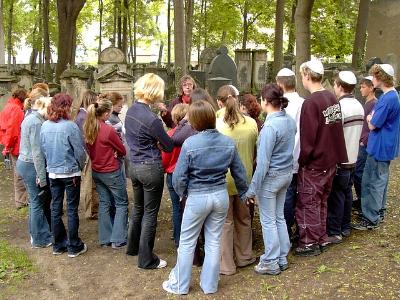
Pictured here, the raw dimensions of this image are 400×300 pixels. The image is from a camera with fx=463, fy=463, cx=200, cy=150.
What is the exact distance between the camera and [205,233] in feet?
14.3

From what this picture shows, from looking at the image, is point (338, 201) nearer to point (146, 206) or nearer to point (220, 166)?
point (220, 166)

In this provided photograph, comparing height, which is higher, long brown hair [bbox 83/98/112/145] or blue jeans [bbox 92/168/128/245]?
long brown hair [bbox 83/98/112/145]

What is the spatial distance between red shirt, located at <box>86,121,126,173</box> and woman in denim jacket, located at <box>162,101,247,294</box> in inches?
57.5

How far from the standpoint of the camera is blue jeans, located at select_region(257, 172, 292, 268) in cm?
453

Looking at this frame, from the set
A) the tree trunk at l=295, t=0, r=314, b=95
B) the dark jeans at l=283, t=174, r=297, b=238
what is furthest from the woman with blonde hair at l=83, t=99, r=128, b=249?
the tree trunk at l=295, t=0, r=314, b=95

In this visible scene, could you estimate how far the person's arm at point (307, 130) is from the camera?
4.68m

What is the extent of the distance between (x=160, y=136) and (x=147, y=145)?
0.18 metres

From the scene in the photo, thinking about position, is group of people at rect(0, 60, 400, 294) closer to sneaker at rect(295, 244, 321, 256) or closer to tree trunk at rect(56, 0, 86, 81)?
sneaker at rect(295, 244, 321, 256)

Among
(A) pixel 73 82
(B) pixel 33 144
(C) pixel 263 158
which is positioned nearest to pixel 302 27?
(A) pixel 73 82

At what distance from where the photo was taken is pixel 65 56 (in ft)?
58.6

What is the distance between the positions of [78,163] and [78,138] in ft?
0.93

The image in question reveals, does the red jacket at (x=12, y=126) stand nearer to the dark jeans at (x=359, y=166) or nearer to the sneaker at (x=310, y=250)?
the sneaker at (x=310, y=250)

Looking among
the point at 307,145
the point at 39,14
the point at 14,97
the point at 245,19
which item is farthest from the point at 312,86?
the point at 39,14

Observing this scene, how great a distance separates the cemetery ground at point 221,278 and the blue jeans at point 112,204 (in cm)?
19
